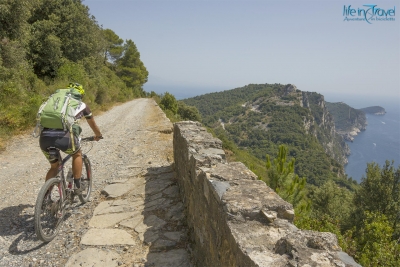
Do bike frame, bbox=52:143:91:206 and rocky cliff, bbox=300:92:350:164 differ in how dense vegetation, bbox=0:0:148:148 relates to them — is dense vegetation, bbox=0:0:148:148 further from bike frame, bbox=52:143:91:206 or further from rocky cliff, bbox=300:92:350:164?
rocky cliff, bbox=300:92:350:164

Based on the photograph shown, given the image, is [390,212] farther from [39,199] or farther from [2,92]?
[2,92]

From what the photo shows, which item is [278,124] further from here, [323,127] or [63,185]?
[63,185]

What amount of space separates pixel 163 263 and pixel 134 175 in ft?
10.3

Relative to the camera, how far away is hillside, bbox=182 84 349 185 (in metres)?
75.1

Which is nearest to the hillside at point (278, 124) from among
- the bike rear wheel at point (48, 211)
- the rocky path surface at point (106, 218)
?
the rocky path surface at point (106, 218)

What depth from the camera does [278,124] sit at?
322 ft

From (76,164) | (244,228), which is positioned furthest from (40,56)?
(244,228)

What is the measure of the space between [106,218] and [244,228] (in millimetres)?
2831

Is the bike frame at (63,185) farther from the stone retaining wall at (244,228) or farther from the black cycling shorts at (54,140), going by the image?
the stone retaining wall at (244,228)

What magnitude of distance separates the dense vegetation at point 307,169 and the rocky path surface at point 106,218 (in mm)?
3238

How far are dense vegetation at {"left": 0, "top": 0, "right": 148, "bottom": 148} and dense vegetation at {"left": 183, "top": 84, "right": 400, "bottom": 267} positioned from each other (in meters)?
8.20

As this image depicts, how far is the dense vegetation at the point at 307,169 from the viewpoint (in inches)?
332

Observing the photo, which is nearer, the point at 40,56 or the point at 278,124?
the point at 40,56

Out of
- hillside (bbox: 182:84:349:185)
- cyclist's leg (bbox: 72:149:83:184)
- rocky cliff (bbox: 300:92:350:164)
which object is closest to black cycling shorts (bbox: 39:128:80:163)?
cyclist's leg (bbox: 72:149:83:184)
